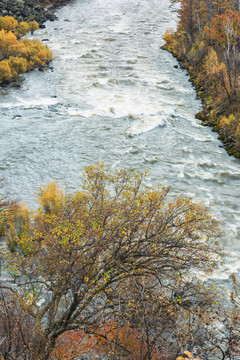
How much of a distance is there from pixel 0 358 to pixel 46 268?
11.9ft

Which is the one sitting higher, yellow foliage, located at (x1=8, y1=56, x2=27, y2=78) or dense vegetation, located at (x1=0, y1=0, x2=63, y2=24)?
dense vegetation, located at (x1=0, y1=0, x2=63, y2=24)

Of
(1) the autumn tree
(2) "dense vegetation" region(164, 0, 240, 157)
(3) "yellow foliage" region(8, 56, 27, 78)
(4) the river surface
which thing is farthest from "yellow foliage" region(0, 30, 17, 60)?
(1) the autumn tree

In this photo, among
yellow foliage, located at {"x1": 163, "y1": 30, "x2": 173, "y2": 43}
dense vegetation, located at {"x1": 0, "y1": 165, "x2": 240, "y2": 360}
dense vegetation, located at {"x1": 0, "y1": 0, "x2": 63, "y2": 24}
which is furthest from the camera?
dense vegetation, located at {"x1": 0, "y1": 0, "x2": 63, "y2": 24}

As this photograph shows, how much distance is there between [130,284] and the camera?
1284 centimetres

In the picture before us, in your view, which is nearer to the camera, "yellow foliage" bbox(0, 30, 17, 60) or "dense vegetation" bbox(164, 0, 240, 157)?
"dense vegetation" bbox(164, 0, 240, 157)

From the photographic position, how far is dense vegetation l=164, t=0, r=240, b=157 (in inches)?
1283

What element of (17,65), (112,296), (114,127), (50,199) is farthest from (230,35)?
(112,296)

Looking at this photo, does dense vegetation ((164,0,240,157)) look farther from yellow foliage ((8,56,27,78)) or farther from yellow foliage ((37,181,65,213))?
yellow foliage ((8,56,27,78))

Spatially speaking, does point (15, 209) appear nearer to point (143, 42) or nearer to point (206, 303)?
point (206, 303)

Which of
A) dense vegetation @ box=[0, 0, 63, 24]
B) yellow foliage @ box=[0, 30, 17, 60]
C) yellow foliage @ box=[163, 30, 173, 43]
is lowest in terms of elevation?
yellow foliage @ box=[0, 30, 17, 60]

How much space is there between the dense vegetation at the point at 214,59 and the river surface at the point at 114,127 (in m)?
1.39

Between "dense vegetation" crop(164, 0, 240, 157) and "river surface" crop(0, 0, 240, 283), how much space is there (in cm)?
139

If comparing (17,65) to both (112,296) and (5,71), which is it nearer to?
(5,71)

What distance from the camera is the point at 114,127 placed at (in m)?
31.3
